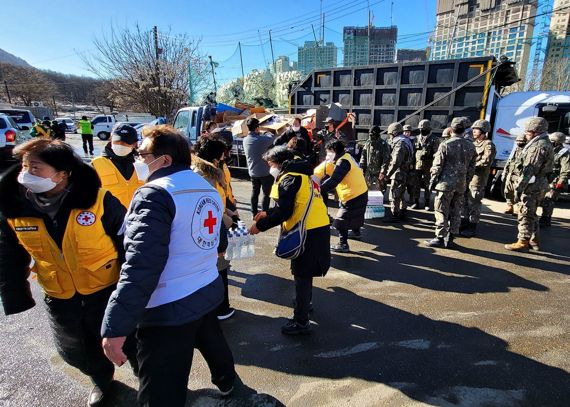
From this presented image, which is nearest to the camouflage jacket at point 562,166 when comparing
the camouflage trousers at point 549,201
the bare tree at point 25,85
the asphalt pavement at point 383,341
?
the camouflage trousers at point 549,201

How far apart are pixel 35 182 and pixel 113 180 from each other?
1.42 metres

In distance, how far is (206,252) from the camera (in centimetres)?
174

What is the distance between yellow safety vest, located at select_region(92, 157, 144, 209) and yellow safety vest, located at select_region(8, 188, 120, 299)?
4.19 ft

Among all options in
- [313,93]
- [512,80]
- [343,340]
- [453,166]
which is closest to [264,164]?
[453,166]

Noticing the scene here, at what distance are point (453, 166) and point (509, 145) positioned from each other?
418 cm

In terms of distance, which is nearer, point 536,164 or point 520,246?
point 536,164

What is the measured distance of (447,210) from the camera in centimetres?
505

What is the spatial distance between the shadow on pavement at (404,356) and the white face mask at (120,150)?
1.90 metres

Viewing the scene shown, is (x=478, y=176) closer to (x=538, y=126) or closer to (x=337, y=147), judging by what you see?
(x=538, y=126)

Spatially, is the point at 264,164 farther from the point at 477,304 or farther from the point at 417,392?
the point at 417,392

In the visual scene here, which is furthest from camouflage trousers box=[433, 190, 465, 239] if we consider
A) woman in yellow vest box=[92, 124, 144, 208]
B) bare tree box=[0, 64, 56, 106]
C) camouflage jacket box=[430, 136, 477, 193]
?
bare tree box=[0, 64, 56, 106]

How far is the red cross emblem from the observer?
1718mm

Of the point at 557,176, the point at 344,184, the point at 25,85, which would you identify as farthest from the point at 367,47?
the point at 25,85

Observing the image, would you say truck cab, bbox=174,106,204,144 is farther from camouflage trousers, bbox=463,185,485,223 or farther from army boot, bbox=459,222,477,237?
army boot, bbox=459,222,477,237
